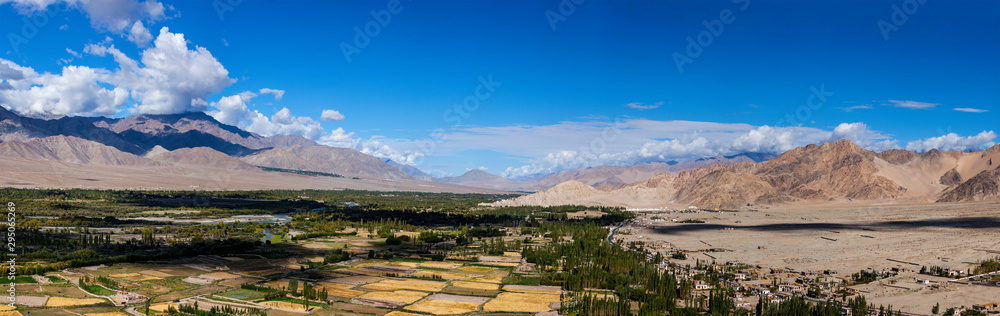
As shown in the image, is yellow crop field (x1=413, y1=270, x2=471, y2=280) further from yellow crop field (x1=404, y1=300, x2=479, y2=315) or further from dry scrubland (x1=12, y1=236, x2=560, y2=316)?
yellow crop field (x1=404, y1=300, x2=479, y2=315)

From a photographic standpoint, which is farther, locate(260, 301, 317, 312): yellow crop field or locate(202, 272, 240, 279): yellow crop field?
locate(202, 272, 240, 279): yellow crop field

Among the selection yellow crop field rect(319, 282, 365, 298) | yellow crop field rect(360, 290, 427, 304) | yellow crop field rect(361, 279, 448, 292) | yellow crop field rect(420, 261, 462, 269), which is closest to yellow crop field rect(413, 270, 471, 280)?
yellow crop field rect(361, 279, 448, 292)

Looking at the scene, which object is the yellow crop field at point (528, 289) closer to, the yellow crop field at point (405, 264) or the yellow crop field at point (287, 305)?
the yellow crop field at point (405, 264)

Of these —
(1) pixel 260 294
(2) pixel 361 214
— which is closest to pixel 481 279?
(1) pixel 260 294

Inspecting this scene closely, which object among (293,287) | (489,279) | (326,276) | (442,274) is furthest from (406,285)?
(293,287)

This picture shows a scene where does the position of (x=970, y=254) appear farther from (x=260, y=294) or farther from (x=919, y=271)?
(x=260, y=294)

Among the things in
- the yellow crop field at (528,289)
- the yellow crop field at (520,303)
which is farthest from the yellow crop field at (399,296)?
the yellow crop field at (528,289)

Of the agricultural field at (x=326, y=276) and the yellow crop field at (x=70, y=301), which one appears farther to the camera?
the agricultural field at (x=326, y=276)
